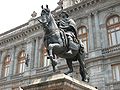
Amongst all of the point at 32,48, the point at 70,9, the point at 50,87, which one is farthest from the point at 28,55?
the point at 50,87

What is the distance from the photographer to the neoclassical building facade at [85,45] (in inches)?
768

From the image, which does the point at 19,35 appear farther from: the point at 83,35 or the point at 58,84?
the point at 58,84

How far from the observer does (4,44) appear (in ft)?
96.9

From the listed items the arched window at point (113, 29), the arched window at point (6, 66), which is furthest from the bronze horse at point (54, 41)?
the arched window at point (6, 66)

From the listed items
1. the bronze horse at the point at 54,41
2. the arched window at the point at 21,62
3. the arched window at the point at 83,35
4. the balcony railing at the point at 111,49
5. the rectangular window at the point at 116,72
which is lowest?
the bronze horse at the point at 54,41

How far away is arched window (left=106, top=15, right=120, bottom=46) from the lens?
20.5 meters

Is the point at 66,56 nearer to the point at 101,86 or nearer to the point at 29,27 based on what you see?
the point at 101,86

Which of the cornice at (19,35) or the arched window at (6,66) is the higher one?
the cornice at (19,35)

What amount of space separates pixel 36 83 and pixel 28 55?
1892 cm

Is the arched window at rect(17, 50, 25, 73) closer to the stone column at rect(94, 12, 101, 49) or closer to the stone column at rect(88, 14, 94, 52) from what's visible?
the stone column at rect(88, 14, 94, 52)

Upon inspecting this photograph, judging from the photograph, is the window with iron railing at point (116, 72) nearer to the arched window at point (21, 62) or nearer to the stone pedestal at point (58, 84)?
the arched window at point (21, 62)

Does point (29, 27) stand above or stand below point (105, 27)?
above

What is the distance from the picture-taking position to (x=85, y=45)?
72.6ft

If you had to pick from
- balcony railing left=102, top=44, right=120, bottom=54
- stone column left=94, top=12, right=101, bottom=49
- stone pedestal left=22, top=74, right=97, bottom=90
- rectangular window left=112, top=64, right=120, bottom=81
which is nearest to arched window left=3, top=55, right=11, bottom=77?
stone column left=94, top=12, right=101, bottom=49
